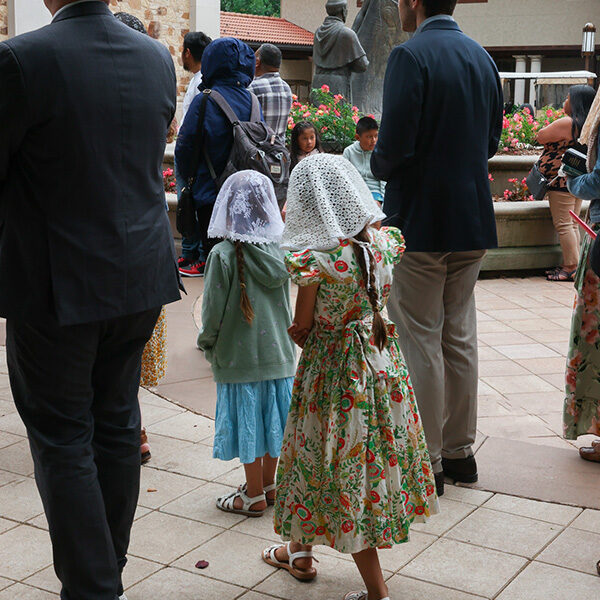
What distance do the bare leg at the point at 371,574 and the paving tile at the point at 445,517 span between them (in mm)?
653

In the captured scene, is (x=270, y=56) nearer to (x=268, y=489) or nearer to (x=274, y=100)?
(x=274, y=100)

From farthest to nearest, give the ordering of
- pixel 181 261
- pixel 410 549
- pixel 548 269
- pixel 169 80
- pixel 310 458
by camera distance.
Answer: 1. pixel 548 269
2. pixel 181 261
3. pixel 410 549
4. pixel 310 458
5. pixel 169 80

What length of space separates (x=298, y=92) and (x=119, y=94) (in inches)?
1235

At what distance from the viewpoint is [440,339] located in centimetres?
395

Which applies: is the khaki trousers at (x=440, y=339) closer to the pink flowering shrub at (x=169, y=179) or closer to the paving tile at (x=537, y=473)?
the paving tile at (x=537, y=473)

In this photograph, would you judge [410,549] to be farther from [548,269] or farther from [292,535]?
[548,269]

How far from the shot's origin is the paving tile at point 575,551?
3287 millimetres

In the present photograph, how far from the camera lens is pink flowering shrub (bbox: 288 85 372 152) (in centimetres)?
1134

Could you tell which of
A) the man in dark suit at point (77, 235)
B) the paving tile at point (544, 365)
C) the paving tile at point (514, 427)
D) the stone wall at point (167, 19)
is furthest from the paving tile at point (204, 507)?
the stone wall at point (167, 19)

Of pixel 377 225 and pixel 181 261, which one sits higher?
pixel 377 225

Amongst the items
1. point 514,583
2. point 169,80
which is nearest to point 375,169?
point 169,80

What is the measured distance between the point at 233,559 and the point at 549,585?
1.06m

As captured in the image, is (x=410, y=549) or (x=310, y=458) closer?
(x=310, y=458)

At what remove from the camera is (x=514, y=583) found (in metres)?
3.14
